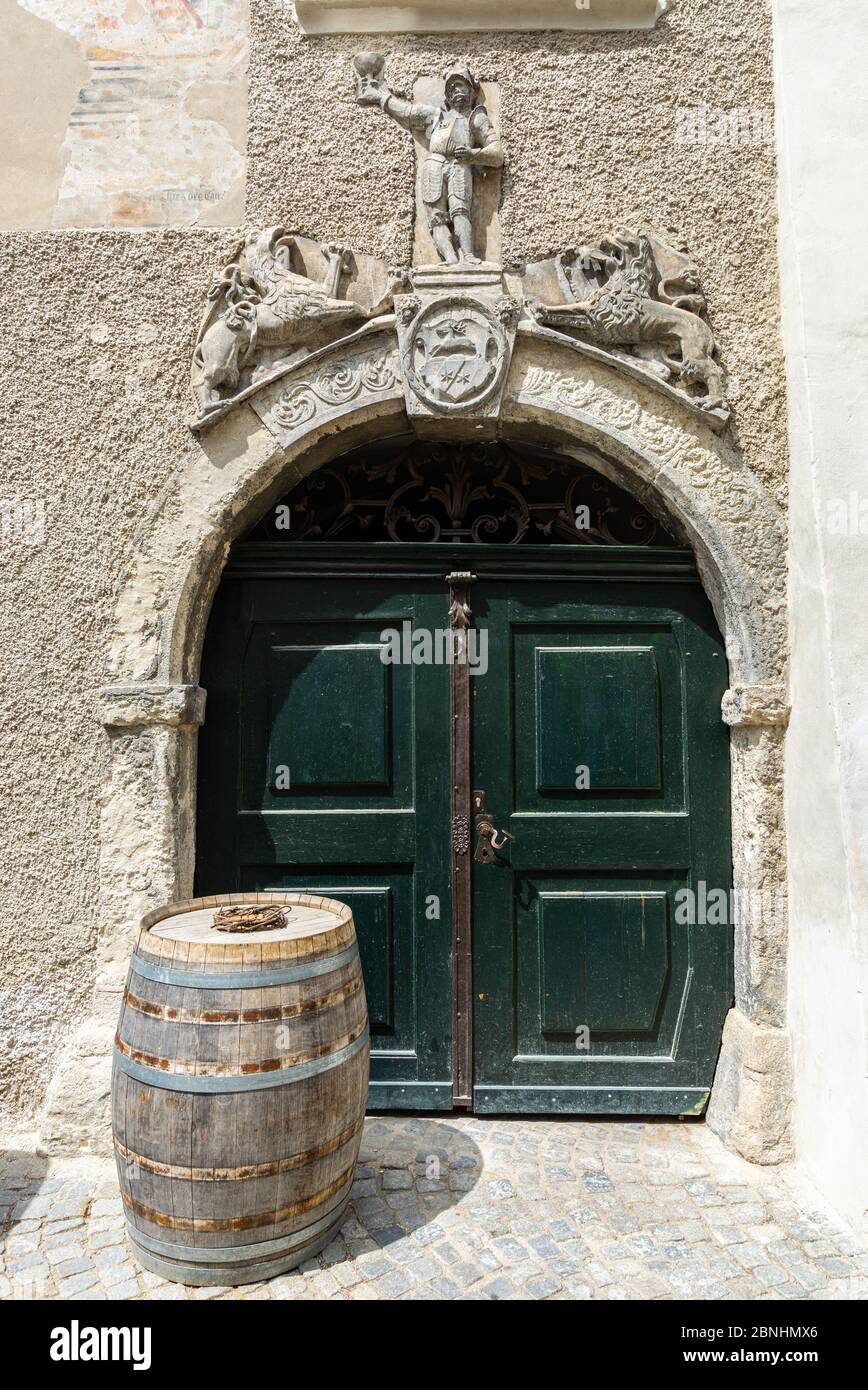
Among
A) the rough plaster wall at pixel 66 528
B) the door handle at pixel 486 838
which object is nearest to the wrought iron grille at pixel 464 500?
the rough plaster wall at pixel 66 528

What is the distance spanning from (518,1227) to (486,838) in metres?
1.22

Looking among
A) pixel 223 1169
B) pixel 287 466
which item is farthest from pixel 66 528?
pixel 223 1169

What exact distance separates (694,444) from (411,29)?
6.23ft

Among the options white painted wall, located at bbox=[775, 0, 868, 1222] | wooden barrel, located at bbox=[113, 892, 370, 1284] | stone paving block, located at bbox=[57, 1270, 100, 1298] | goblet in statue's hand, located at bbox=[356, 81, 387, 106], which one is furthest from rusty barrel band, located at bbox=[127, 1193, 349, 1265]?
goblet in statue's hand, located at bbox=[356, 81, 387, 106]

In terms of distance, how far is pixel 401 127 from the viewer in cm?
297

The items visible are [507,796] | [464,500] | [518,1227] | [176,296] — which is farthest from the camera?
[464,500]

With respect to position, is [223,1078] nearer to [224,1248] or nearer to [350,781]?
[224,1248]

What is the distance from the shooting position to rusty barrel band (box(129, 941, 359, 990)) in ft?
6.75

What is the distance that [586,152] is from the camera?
9.70ft

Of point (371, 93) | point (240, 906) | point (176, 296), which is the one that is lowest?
point (240, 906)

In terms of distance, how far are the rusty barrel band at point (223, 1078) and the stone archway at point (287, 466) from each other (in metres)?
0.79

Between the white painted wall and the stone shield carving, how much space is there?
1036 mm

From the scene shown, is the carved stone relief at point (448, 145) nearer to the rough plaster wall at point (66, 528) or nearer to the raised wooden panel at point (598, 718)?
the rough plaster wall at point (66, 528)

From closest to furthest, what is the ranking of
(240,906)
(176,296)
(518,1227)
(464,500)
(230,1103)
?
(230,1103) → (518,1227) → (240,906) → (176,296) → (464,500)
